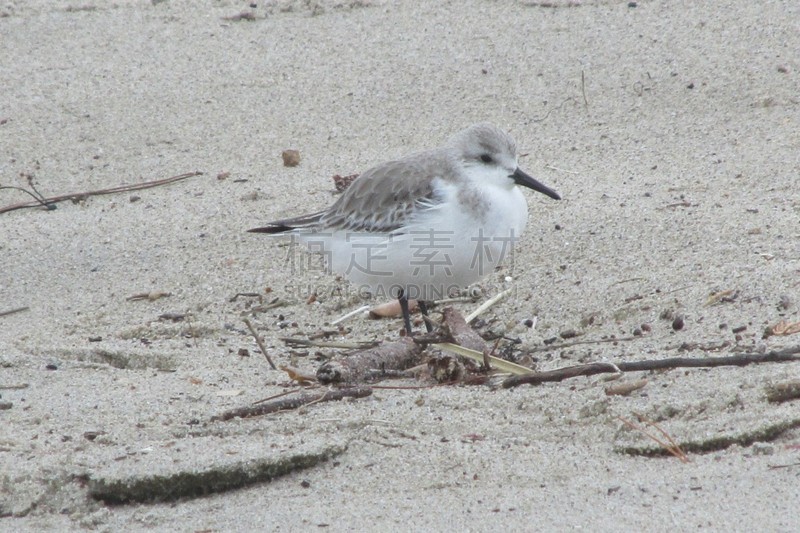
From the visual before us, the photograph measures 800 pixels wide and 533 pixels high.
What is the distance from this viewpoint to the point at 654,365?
360 centimetres

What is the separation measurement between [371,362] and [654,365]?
1129 mm

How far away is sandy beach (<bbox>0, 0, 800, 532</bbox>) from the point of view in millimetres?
3156

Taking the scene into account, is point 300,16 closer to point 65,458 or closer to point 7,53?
point 7,53

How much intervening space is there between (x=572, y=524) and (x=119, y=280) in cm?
349

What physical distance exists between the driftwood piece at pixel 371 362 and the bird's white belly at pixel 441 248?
0.47 meters

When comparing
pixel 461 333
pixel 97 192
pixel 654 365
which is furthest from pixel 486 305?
pixel 97 192

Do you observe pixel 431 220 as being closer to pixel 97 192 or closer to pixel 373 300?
pixel 373 300

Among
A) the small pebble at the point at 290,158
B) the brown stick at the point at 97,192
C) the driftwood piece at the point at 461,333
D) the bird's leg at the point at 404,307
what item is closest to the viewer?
the driftwood piece at the point at 461,333

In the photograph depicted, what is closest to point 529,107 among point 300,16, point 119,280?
point 300,16

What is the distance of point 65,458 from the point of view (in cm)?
336

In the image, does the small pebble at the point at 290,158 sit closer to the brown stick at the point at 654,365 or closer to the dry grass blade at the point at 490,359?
the dry grass blade at the point at 490,359

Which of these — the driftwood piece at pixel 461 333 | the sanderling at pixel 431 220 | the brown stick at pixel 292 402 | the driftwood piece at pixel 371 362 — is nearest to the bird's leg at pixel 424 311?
the sanderling at pixel 431 220

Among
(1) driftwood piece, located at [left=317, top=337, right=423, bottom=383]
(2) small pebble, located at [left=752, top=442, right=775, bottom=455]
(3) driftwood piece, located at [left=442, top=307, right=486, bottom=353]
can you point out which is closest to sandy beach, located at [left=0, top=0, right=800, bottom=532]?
(2) small pebble, located at [left=752, top=442, right=775, bottom=455]

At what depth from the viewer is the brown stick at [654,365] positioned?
352 centimetres
